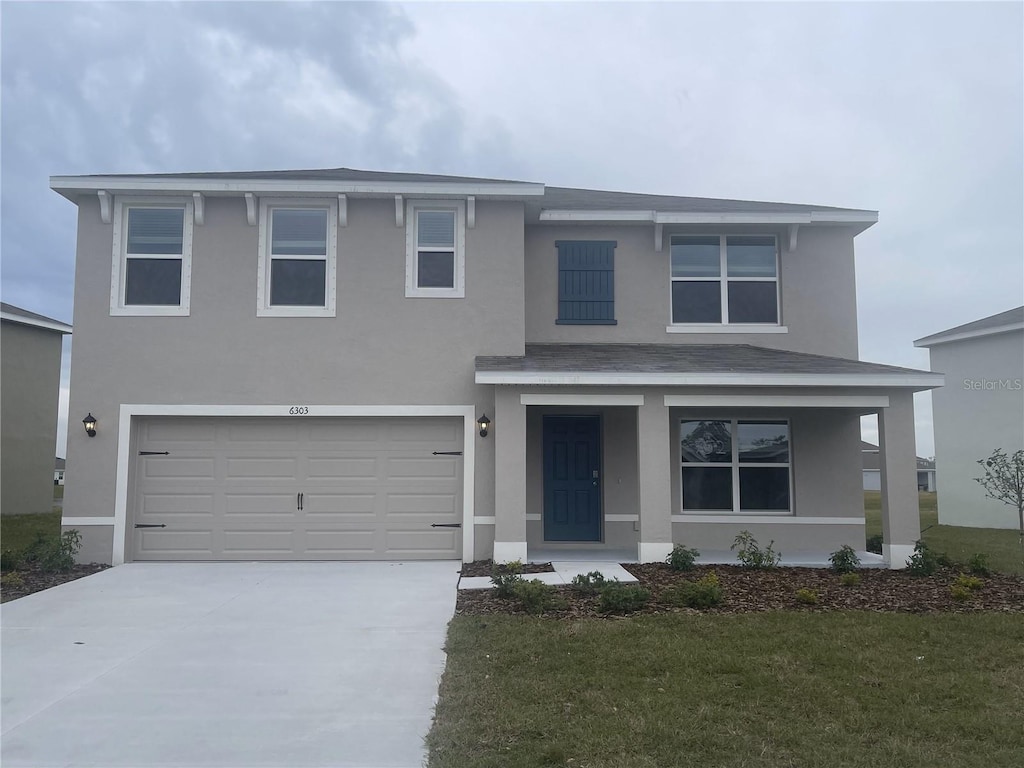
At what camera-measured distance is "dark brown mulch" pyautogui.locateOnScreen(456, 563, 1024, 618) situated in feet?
24.8

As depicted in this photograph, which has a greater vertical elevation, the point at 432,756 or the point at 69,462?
the point at 69,462

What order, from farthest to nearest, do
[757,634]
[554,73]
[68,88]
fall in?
1. [554,73]
2. [68,88]
3. [757,634]

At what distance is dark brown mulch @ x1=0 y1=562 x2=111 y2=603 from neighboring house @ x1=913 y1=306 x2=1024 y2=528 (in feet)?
60.5

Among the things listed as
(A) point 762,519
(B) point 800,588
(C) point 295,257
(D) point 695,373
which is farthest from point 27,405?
(B) point 800,588

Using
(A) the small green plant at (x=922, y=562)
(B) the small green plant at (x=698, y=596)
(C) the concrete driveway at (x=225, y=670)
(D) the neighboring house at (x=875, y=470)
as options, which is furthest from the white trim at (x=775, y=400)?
(D) the neighboring house at (x=875, y=470)

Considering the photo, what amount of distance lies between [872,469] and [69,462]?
3755 cm

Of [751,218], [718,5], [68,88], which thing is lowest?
[751,218]

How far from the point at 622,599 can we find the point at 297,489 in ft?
18.2

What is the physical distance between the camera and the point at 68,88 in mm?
12891

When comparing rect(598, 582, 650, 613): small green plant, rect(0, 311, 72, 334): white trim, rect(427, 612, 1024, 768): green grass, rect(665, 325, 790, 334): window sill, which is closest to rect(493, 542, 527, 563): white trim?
rect(598, 582, 650, 613): small green plant

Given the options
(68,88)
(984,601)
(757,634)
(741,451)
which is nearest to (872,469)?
(741,451)

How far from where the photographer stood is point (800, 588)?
8.41 meters

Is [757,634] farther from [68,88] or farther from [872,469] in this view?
[872,469]

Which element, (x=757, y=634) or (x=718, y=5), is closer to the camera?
(x=757, y=634)
